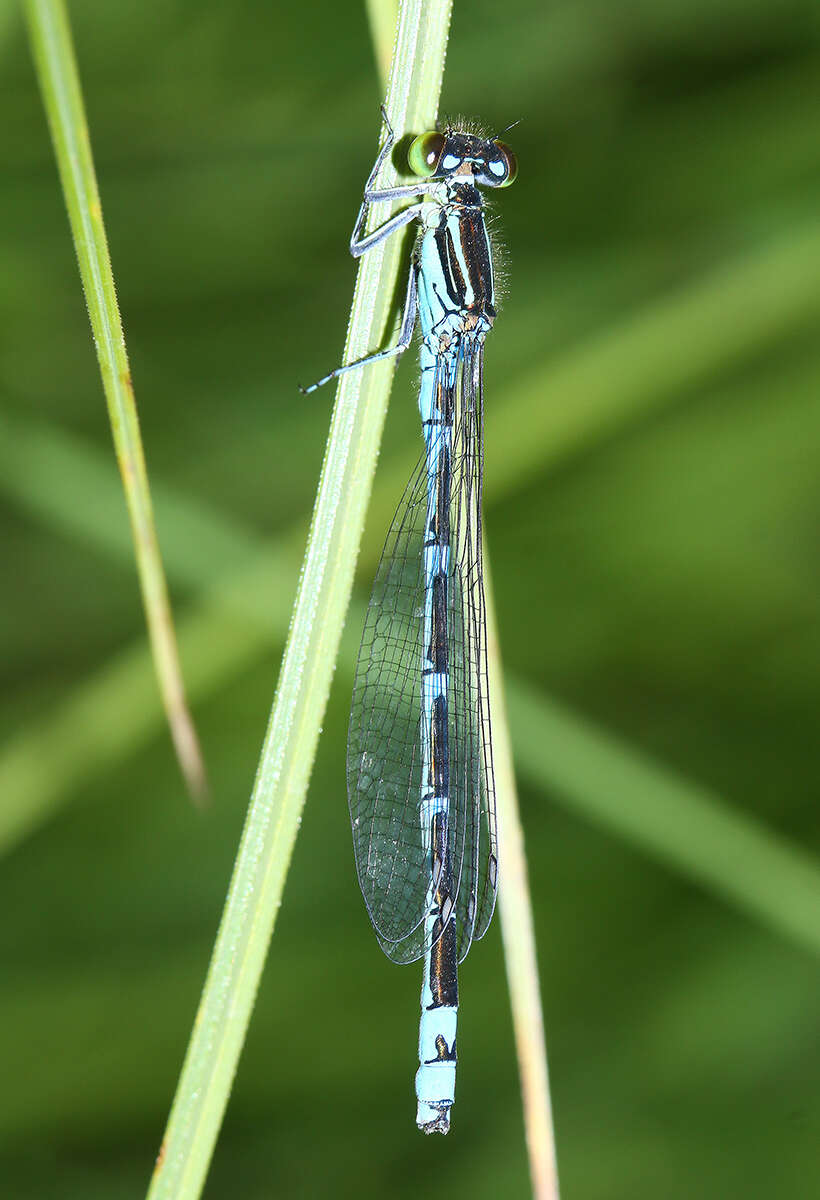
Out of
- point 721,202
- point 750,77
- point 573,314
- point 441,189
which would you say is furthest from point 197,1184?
point 750,77

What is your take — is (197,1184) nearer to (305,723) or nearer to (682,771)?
(305,723)

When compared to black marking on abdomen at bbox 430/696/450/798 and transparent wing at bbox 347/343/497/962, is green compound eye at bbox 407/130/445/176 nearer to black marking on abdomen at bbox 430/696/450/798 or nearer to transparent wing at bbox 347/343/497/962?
transparent wing at bbox 347/343/497/962

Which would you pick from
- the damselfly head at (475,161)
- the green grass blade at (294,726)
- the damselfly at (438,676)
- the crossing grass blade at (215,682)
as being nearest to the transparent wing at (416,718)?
the damselfly at (438,676)

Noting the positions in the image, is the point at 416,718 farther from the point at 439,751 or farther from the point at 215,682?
the point at 215,682

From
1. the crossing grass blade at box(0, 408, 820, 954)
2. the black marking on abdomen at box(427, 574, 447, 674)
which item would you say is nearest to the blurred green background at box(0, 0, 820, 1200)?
the crossing grass blade at box(0, 408, 820, 954)

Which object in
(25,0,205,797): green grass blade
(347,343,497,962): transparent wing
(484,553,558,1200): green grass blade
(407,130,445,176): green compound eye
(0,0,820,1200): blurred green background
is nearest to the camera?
(25,0,205,797): green grass blade
